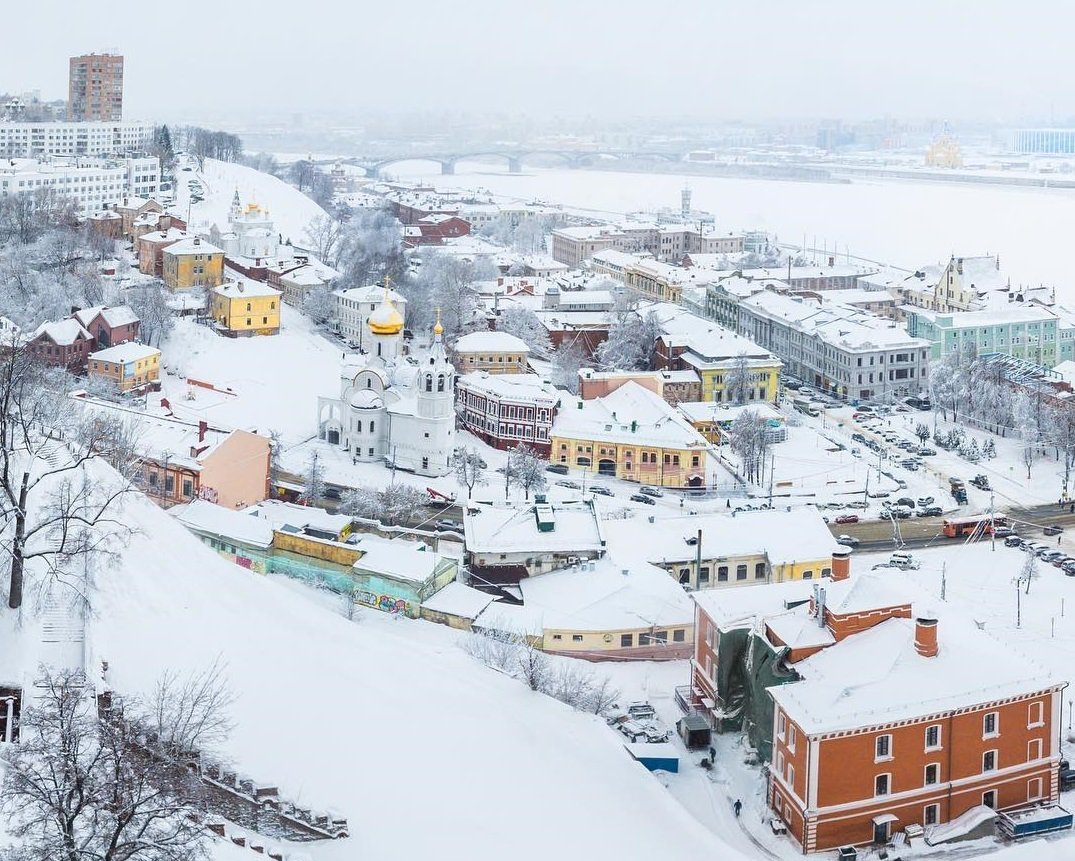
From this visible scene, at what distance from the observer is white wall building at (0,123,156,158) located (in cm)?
4112

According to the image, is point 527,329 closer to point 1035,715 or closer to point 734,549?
point 734,549

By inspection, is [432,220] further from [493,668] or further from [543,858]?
[543,858]

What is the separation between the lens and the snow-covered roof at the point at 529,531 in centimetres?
1366

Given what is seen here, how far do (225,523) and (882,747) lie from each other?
22.6 feet

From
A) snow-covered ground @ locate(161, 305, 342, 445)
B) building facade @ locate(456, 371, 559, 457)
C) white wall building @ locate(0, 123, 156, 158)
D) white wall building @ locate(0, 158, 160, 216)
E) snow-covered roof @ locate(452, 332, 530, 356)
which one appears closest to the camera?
building facade @ locate(456, 371, 559, 457)

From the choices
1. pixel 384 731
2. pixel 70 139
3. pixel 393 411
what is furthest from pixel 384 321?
pixel 70 139

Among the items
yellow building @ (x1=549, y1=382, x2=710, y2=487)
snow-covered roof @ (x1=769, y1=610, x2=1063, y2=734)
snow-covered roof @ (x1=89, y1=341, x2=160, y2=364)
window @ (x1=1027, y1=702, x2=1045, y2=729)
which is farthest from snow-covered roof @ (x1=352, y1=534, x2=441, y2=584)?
snow-covered roof @ (x1=89, y1=341, x2=160, y2=364)

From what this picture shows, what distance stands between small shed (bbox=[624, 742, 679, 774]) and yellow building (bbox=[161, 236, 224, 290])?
56.8 feet

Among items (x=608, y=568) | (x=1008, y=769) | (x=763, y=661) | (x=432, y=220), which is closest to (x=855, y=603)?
(x=763, y=661)

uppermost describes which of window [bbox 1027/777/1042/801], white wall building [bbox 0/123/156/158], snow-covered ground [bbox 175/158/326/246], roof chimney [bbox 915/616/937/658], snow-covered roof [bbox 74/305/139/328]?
white wall building [bbox 0/123/156/158]

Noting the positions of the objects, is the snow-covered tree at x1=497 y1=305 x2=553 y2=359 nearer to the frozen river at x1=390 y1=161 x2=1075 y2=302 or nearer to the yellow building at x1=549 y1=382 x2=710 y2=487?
the yellow building at x1=549 y1=382 x2=710 y2=487

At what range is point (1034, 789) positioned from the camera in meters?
10.1

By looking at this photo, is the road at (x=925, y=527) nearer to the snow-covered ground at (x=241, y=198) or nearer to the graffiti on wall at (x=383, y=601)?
the graffiti on wall at (x=383, y=601)

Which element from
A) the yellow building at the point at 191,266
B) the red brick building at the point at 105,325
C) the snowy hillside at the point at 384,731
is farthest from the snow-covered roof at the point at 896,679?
the yellow building at the point at 191,266
